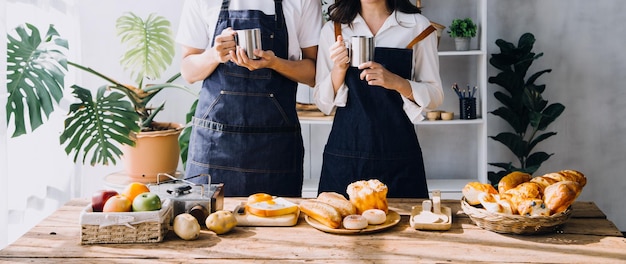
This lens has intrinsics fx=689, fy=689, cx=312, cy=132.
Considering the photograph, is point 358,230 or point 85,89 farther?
point 85,89

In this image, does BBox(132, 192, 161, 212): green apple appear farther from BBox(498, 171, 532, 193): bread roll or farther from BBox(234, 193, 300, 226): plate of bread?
BBox(498, 171, 532, 193): bread roll

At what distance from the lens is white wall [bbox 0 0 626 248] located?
4562mm

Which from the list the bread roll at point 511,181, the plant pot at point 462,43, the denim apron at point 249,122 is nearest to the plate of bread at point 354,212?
the bread roll at point 511,181

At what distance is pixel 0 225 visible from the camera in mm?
2850

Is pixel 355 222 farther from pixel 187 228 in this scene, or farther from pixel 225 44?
pixel 225 44

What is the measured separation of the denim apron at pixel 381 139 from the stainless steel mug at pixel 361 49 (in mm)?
375

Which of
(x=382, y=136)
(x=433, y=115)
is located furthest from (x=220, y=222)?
(x=433, y=115)

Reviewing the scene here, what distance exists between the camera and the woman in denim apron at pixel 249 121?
2635 millimetres

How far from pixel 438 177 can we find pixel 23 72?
2795mm

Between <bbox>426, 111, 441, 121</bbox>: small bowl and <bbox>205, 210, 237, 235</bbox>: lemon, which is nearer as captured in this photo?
<bbox>205, 210, 237, 235</bbox>: lemon

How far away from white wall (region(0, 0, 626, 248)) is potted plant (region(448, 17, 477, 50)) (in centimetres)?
28

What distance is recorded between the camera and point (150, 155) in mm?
4164

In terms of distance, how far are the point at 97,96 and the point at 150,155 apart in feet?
2.25

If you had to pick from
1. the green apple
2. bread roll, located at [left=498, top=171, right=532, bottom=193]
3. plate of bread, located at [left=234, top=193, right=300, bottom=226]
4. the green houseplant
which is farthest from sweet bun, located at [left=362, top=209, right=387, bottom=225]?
the green houseplant
